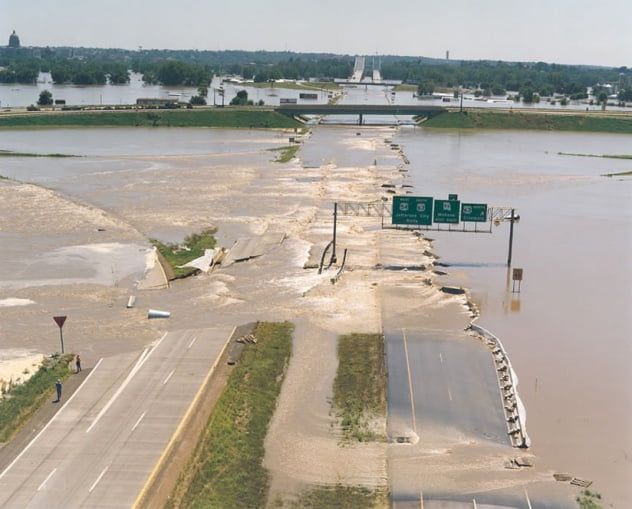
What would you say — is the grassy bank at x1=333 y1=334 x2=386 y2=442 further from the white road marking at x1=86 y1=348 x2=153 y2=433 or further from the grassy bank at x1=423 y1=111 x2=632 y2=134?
the grassy bank at x1=423 y1=111 x2=632 y2=134

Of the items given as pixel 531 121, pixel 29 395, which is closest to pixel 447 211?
pixel 29 395

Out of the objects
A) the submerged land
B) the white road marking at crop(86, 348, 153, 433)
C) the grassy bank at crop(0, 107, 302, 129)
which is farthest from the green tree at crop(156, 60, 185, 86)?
the white road marking at crop(86, 348, 153, 433)

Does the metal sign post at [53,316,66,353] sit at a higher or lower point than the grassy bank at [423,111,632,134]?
lower

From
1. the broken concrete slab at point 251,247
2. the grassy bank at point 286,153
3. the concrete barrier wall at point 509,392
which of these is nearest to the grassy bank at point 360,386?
the concrete barrier wall at point 509,392

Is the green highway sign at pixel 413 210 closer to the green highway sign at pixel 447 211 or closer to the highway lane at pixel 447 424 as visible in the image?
the green highway sign at pixel 447 211

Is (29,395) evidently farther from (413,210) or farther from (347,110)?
(347,110)

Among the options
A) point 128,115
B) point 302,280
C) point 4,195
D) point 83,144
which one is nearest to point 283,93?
point 128,115
